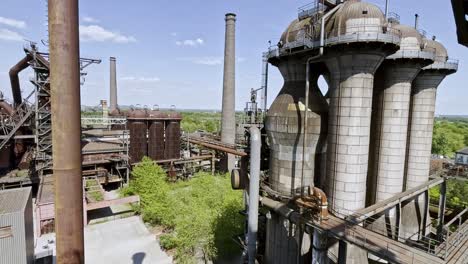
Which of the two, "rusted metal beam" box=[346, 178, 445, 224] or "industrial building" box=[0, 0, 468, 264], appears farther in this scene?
"rusted metal beam" box=[346, 178, 445, 224]

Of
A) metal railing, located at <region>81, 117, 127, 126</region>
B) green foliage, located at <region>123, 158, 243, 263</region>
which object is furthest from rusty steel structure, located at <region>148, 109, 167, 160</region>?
metal railing, located at <region>81, 117, 127, 126</region>


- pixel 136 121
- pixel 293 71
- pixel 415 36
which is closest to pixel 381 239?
pixel 293 71

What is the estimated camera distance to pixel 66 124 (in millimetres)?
6066

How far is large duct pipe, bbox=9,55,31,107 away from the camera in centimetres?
3062

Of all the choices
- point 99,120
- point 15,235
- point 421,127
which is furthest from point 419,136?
point 99,120

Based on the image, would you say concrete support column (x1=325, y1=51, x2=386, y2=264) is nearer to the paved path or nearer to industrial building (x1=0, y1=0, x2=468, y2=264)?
industrial building (x1=0, y1=0, x2=468, y2=264)

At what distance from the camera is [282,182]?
1433 centimetres

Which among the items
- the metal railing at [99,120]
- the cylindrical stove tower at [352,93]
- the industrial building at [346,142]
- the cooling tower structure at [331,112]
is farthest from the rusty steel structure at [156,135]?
the cylindrical stove tower at [352,93]

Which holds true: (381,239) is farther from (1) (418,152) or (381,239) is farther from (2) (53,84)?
(2) (53,84)

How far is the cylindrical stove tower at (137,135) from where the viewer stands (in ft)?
108

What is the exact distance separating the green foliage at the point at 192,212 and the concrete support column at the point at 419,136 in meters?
11.8

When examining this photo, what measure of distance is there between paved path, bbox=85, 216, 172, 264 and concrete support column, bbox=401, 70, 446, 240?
16.9 meters

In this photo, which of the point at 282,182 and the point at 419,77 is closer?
the point at 282,182

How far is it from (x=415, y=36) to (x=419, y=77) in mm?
3166
